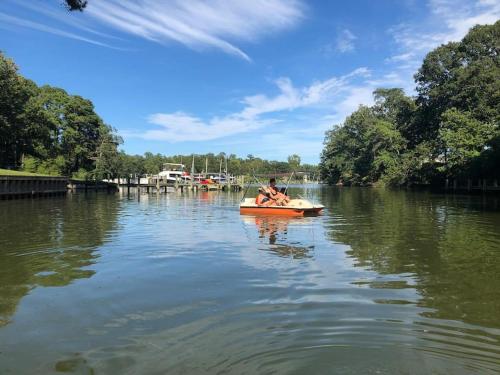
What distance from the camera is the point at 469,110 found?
201 feet

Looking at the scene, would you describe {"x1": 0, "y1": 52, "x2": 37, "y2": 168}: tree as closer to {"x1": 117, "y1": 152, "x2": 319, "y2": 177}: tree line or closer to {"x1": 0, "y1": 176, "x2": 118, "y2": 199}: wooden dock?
{"x1": 0, "y1": 176, "x2": 118, "y2": 199}: wooden dock

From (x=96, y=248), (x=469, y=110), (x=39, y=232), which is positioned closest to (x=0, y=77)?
(x=39, y=232)

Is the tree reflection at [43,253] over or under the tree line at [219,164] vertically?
under

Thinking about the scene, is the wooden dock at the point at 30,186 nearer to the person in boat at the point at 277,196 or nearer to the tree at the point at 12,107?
the tree at the point at 12,107

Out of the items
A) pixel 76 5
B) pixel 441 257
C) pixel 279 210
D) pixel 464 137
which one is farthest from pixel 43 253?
pixel 464 137

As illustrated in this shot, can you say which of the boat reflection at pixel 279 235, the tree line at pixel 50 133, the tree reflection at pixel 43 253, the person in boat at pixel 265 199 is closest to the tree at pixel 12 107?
the tree line at pixel 50 133

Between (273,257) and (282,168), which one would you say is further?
(282,168)

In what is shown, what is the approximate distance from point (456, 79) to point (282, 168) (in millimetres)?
128736

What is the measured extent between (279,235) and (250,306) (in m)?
10.00

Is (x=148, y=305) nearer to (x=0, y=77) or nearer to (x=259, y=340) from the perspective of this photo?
(x=259, y=340)

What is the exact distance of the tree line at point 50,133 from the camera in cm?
5112

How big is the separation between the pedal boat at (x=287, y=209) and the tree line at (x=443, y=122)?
32.3 metres

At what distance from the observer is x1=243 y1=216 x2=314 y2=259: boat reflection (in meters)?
13.8

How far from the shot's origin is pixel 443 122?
205ft
